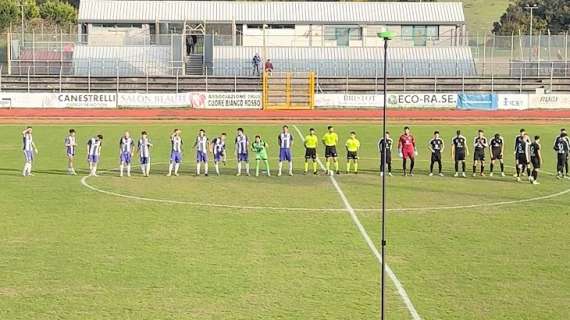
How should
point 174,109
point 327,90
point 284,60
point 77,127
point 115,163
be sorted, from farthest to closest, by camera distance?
point 284,60 < point 327,90 < point 174,109 < point 77,127 < point 115,163

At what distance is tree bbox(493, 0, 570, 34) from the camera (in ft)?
395

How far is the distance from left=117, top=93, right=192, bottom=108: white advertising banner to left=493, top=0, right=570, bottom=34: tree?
2826 inches

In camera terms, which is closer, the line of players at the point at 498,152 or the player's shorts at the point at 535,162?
the player's shorts at the point at 535,162

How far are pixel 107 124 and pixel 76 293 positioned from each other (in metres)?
36.7

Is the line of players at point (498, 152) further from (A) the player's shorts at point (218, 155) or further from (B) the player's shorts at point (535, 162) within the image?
(A) the player's shorts at point (218, 155)

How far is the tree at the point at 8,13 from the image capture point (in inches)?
3917

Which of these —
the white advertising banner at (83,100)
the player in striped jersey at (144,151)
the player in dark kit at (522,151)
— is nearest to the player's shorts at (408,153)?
the player in dark kit at (522,151)

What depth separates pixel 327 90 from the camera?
6241 centimetres

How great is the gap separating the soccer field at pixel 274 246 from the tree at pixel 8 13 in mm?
72847

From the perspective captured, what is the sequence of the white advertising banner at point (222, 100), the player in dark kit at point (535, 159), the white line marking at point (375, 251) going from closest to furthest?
1. the white line marking at point (375, 251)
2. the player in dark kit at point (535, 159)
3. the white advertising banner at point (222, 100)

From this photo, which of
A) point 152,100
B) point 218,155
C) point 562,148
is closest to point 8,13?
point 152,100

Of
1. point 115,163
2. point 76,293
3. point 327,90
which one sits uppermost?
point 327,90

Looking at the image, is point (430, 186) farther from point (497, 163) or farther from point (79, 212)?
point (79, 212)

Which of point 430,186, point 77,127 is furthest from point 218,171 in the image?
point 77,127
